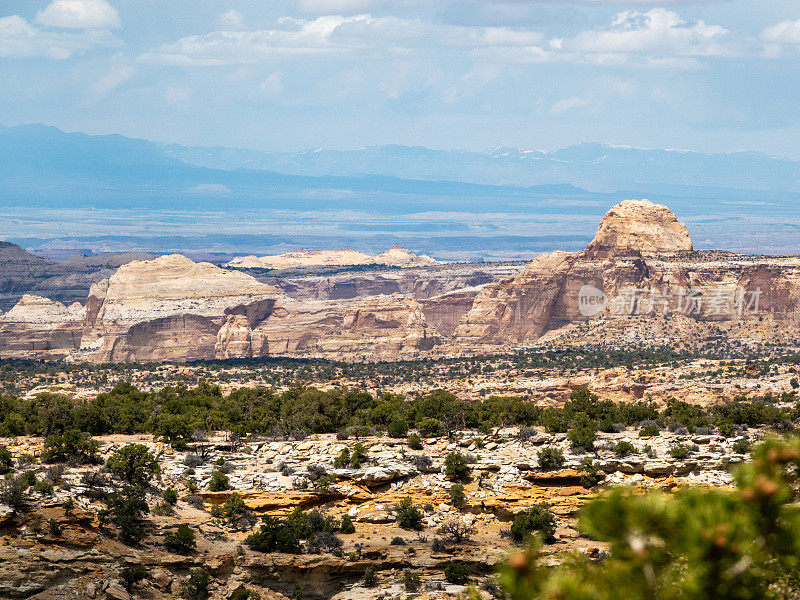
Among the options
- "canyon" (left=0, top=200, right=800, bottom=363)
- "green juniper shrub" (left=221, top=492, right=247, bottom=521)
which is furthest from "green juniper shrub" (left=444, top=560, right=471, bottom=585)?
"canyon" (left=0, top=200, right=800, bottom=363)

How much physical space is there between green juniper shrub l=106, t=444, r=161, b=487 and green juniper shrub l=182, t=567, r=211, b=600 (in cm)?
556

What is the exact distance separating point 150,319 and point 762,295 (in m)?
72.3

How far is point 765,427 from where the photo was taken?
3938 cm

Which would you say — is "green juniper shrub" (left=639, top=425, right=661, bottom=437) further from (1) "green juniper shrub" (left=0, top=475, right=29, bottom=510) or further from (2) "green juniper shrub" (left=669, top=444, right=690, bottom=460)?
(1) "green juniper shrub" (left=0, top=475, right=29, bottom=510)

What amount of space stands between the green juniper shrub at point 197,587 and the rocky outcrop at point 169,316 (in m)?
89.6

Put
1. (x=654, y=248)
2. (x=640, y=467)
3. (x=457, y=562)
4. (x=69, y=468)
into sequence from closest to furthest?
(x=457, y=562), (x=69, y=468), (x=640, y=467), (x=654, y=248)

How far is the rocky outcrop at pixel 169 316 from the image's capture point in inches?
4564

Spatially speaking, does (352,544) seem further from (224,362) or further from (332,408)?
(224,362)

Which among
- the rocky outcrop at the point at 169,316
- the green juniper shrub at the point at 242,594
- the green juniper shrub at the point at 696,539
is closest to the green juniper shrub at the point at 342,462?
the green juniper shrub at the point at 242,594

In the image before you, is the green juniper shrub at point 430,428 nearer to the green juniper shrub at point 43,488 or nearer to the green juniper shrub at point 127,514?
the green juniper shrub at point 127,514

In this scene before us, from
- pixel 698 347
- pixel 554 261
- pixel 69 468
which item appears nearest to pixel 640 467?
pixel 69 468

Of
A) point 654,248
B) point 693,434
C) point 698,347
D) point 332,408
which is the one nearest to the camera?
point 693,434

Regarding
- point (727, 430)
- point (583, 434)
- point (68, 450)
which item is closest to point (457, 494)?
point (583, 434)

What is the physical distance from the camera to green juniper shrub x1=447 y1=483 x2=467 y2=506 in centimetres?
3131
